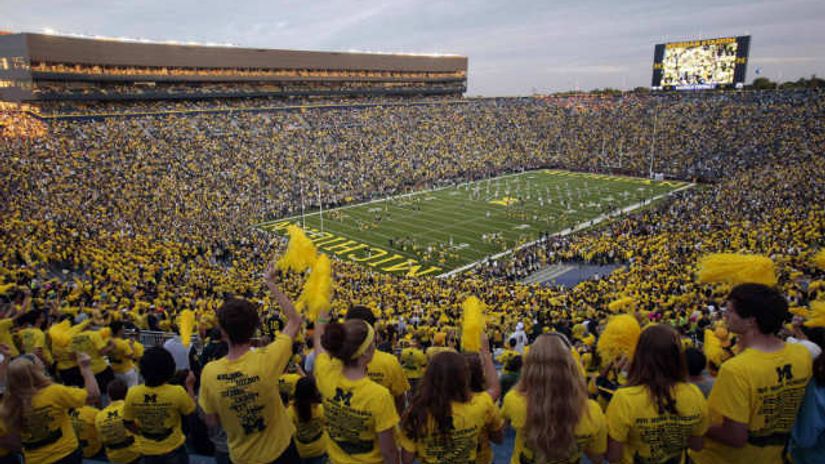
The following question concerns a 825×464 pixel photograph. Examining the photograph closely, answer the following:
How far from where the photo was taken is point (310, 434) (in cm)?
382

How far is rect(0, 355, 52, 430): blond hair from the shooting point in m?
3.42

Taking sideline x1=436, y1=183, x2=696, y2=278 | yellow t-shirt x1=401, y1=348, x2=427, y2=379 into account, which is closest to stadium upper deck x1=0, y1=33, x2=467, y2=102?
sideline x1=436, y1=183, x2=696, y2=278

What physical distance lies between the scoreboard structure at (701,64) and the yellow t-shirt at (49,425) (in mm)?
69261

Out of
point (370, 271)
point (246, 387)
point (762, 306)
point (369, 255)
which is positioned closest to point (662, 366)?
point (762, 306)

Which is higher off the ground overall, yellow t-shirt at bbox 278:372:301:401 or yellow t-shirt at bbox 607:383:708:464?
yellow t-shirt at bbox 607:383:708:464

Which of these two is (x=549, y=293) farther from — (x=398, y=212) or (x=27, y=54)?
(x=27, y=54)

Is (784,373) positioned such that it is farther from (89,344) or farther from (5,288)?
(5,288)

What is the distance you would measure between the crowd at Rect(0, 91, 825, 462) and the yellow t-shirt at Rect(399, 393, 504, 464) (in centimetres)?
1

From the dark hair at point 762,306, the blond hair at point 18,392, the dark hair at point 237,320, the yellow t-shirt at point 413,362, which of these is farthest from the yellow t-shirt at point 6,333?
the dark hair at point 762,306

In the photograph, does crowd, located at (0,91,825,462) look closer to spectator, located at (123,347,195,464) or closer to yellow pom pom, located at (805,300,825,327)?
spectator, located at (123,347,195,464)

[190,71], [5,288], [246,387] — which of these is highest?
[190,71]

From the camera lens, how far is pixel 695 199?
32938 millimetres

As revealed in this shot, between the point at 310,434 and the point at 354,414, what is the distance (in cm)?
111

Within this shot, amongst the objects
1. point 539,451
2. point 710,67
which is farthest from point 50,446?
point 710,67
